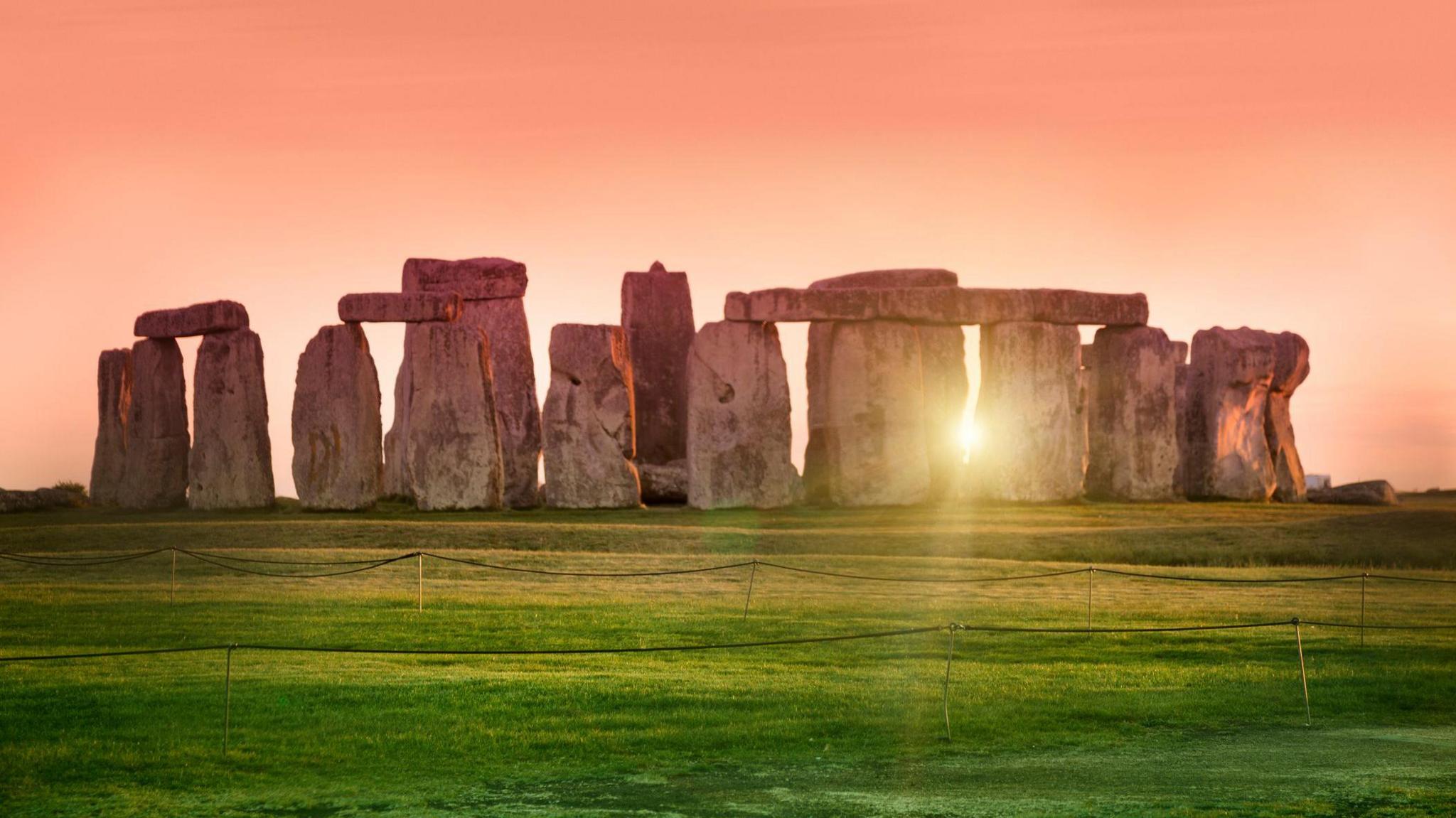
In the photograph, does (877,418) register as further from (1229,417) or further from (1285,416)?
(1285,416)

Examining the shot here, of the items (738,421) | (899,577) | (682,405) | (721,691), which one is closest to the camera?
(721,691)

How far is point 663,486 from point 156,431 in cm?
1083

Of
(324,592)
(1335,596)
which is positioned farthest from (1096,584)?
(324,592)

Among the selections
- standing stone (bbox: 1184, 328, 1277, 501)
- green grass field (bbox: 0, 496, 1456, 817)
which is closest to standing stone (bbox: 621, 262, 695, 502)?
green grass field (bbox: 0, 496, 1456, 817)

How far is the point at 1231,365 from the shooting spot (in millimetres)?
38656

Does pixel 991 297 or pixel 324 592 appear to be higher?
pixel 991 297

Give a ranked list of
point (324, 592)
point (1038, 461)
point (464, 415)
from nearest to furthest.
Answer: point (324, 592) → point (464, 415) → point (1038, 461)

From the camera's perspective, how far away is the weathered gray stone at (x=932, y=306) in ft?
111

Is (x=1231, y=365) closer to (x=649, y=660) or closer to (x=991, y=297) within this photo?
(x=991, y=297)

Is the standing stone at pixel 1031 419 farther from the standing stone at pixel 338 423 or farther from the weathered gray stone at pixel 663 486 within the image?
the standing stone at pixel 338 423

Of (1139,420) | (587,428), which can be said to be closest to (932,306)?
(1139,420)

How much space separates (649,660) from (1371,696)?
6.87m

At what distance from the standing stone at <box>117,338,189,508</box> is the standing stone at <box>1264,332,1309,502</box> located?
24825 mm

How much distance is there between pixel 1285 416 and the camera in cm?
4097
